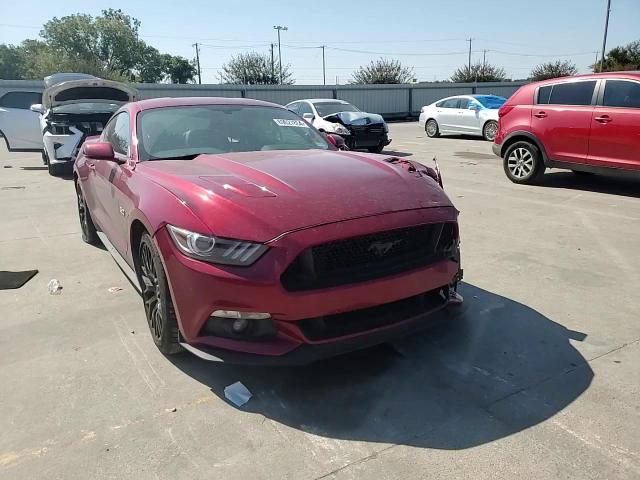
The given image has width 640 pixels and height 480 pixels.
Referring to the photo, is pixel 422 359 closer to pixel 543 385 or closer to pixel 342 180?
pixel 543 385

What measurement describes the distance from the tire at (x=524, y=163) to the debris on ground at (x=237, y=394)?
728 centimetres

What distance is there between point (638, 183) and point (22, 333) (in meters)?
9.16

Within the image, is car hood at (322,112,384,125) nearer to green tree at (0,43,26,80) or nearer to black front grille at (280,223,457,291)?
black front grille at (280,223,457,291)

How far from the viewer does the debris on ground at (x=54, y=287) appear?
4.37 m

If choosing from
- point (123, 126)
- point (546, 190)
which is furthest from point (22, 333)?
point (546, 190)

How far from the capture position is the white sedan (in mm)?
16344

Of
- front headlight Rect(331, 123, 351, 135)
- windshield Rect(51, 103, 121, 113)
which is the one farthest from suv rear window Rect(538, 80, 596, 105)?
windshield Rect(51, 103, 121, 113)

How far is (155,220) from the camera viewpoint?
2895 mm

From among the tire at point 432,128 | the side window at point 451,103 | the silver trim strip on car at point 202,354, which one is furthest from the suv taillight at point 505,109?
the tire at point 432,128

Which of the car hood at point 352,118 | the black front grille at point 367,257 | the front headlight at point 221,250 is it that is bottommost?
the black front grille at point 367,257

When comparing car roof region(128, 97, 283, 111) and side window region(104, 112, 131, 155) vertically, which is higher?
car roof region(128, 97, 283, 111)

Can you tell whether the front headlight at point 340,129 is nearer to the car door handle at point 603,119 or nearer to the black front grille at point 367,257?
the car door handle at point 603,119

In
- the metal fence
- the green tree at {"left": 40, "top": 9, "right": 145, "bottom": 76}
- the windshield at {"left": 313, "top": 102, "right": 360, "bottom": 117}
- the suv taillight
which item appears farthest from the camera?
the green tree at {"left": 40, "top": 9, "right": 145, "bottom": 76}

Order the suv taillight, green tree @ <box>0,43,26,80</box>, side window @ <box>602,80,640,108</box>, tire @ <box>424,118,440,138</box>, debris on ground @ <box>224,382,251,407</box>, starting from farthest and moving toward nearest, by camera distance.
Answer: green tree @ <box>0,43,26,80</box> < tire @ <box>424,118,440,138</box> < the suv taillight < side window @ <box>602,80,640,108</box> < debris on ground @ <box>224,382,251,407</box>
